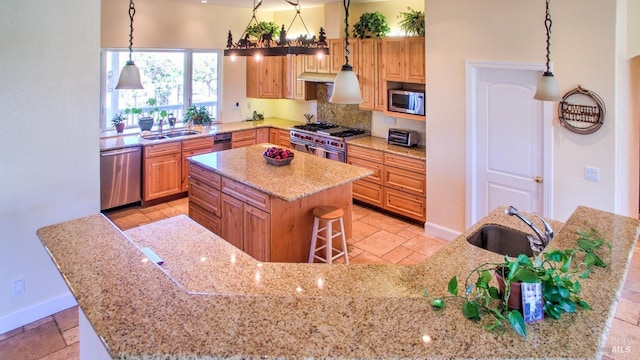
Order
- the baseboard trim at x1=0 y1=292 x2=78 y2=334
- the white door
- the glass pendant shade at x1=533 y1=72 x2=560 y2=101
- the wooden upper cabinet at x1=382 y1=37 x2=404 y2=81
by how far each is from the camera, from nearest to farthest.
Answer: the glass pendant shade at x1=533 y1=72 x2=560 y2=101 → the baseboard trim at x1=0 y1=292 x2=78 y2=334 → the white door → the wooden upper cabinet at x1=382 y1=37 x2=404 y2=81

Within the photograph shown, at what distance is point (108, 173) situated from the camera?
222 inches

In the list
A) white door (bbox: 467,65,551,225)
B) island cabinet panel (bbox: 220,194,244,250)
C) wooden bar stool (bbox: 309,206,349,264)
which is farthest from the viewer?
island cabinet panel (bbox: 220,194,244,250)

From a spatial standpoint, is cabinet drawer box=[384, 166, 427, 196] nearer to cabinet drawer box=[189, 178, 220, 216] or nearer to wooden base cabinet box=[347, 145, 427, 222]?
wooden base cabinet box=[347, 145, 427, 222]

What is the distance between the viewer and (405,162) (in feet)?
17.8

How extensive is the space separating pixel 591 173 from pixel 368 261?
2.30 meters

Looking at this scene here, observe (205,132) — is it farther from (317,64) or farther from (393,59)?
(393,59)

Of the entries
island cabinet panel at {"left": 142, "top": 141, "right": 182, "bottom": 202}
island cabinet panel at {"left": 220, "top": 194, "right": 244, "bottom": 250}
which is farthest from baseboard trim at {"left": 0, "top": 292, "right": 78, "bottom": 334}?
island cabinet panel at {"left": 142, "top": 141, "right": 182, "bottom": 202}

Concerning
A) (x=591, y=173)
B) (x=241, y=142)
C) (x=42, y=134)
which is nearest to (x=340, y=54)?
(x=241, y=142)

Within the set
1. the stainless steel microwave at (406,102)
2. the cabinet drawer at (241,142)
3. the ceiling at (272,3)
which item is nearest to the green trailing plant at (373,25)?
the ceiling at (272,3)

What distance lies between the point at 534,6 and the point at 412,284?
3191 mm

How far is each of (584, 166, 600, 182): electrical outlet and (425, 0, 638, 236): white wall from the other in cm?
4

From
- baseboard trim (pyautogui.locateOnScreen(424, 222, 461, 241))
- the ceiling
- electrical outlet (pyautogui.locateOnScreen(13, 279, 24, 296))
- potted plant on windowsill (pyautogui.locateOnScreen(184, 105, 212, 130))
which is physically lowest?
electrical outlet (pyautogui.locateOnScreen(13, 279, 24, 296))

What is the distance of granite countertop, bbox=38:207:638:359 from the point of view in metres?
1.21

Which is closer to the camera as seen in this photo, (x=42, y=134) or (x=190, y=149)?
(x=42, y=134)
